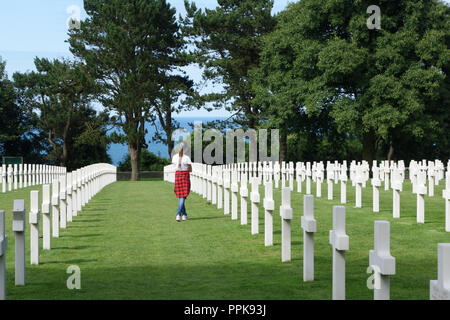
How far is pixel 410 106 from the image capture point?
40.0 meters

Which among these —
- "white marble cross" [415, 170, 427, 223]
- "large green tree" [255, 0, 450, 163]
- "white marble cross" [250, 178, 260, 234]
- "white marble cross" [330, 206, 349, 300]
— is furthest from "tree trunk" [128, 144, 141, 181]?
"white marble cross" [330, 206, 349, 300]

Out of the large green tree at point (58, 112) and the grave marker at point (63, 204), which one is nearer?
the grave marker at point (63, 204)

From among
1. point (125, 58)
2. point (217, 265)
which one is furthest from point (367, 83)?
point (217, 265)

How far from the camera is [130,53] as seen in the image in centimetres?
5788

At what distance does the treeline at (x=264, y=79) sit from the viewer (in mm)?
41562

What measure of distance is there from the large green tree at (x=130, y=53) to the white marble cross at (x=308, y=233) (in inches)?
1933

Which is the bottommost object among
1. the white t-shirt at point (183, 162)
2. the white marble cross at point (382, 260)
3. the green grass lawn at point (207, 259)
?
the green grass lawn at point (207, 259)

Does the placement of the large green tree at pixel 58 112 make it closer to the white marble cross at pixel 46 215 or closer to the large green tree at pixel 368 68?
the large green tree at pixel 368 68

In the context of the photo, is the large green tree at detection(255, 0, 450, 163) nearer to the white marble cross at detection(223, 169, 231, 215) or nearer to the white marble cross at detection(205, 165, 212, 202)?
the white marble cross at detection(205, 165, 212, 202)

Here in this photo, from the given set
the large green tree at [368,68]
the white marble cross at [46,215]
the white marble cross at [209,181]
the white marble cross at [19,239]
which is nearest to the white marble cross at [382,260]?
the white marble cross at [19,239]

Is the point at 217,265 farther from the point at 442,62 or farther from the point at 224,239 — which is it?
the point at 442,62

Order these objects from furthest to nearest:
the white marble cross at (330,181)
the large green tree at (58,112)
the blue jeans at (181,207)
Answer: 1. the large green tree at (58,112)
2. the white marble cross at (330,181)
3. the blue jeans at (181,207)

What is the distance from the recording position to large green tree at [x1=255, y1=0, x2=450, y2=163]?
4066cm

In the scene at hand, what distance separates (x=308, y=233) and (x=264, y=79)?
41.9 m
